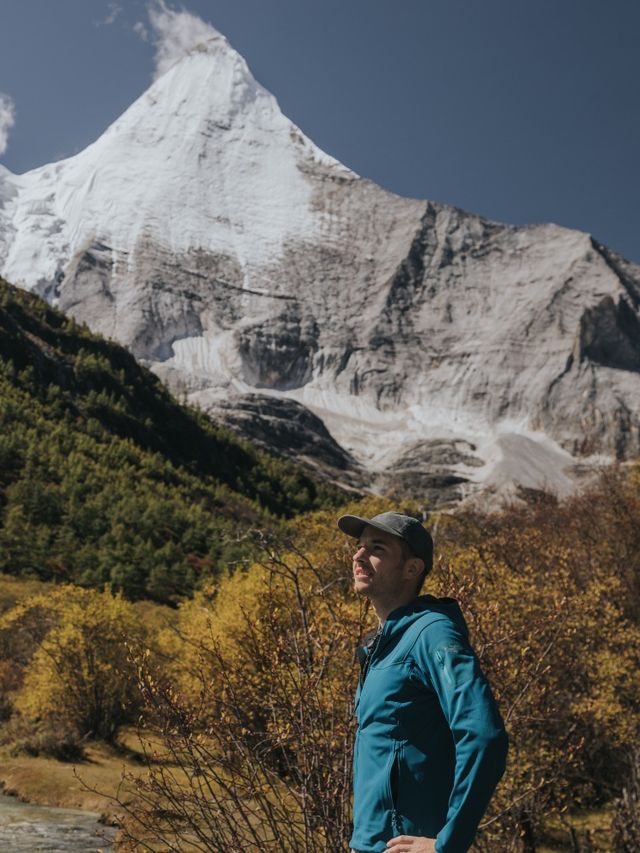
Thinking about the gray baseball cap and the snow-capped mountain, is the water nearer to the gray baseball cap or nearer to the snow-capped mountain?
the gray baseball cap

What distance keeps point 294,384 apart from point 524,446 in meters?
53.0

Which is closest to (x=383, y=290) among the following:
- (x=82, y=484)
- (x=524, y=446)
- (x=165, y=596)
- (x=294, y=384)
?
(x=294, y=384)

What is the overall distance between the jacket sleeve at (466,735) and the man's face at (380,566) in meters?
0.56

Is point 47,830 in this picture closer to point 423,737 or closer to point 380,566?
point 380,566

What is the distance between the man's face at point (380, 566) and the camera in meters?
3.56

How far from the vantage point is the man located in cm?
269

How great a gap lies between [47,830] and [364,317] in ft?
541

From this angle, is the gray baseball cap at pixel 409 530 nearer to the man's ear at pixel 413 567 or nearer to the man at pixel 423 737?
the man's ear at pixel 413 567

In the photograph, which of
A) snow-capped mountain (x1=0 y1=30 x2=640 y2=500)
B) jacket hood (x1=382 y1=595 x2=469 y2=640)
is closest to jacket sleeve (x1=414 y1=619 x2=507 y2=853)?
jacket hood (x1=382 y1=595 x2=469 y2=640)

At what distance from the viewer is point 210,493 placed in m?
73.2

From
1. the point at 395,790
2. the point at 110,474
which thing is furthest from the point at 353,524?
the point at 110,474

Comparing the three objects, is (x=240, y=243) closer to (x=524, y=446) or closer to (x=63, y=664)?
(x=524, y=446)

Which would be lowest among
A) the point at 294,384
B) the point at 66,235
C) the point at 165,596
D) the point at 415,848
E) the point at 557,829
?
the point at 165,596

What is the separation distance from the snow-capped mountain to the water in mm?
114932
